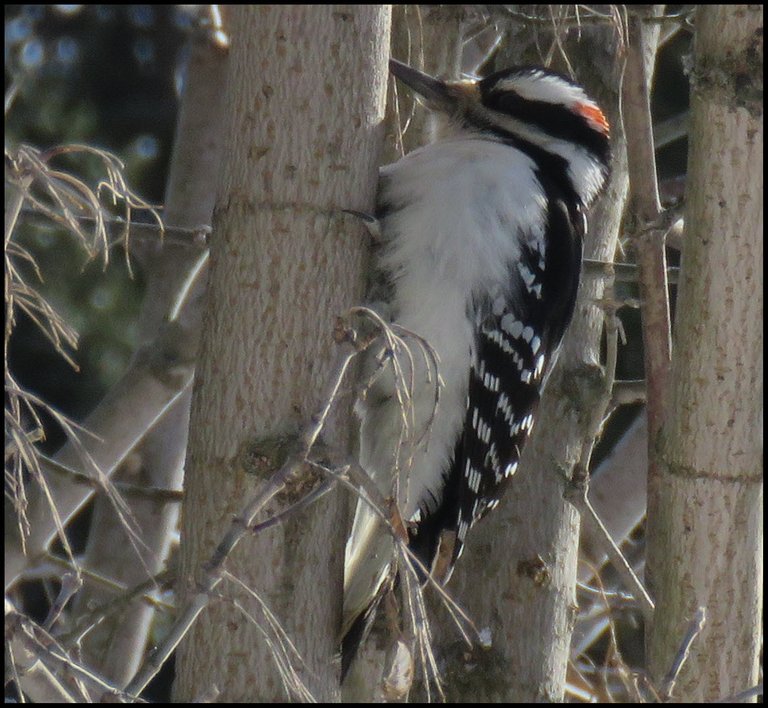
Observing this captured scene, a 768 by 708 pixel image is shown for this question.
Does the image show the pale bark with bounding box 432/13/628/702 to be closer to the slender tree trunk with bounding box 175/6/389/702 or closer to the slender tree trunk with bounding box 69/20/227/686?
the slender tree trunk with bounding box 175/6/389/702

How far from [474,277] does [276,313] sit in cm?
79

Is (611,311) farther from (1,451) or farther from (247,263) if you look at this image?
(1,451)

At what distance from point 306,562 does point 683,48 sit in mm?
5799

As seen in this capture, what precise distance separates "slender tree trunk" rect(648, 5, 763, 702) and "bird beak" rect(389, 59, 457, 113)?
0.88m

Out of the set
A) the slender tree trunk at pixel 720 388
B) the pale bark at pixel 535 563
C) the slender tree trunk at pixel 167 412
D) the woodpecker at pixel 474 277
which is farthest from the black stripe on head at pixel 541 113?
the slender tree trunk at pixel 167 412

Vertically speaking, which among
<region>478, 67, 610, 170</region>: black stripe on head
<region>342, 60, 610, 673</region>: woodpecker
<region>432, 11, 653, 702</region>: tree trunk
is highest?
<region>478, 67, 610, 170</region>: black stripe on head

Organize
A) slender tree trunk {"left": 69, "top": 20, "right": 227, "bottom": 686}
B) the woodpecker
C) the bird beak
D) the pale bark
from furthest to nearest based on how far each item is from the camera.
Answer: slender tree trunk {"left": 69, "top": 20, "right": 227, "bottom": 686} < the pale bark < the bird beak < the woodpecker

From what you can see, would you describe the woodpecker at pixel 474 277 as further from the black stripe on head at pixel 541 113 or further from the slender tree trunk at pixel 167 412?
the slender tree trunk at pixel 167 412

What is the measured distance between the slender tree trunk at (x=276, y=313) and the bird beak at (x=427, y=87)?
0.65 metres

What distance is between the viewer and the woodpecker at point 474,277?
9.31ft

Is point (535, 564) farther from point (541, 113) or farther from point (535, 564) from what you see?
point (541, 113)

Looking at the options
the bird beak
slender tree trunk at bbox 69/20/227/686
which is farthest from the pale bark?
slender tree trunk at bbox 69/20/227/686

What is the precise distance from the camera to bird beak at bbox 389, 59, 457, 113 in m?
3.01

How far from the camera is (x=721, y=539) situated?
231 cm
